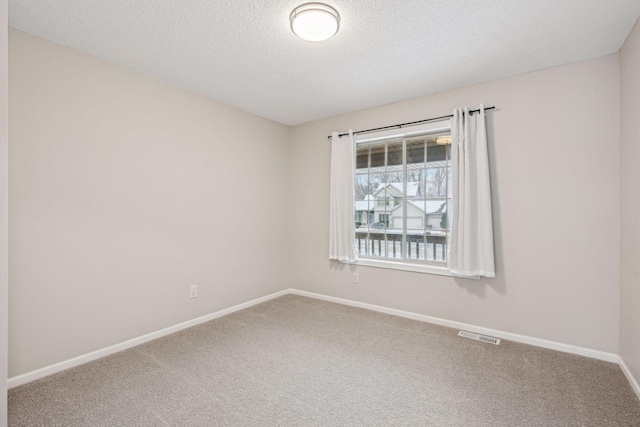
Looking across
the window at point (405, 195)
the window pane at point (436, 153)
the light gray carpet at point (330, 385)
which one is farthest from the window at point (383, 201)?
the light gray carpet at point (330, 385)

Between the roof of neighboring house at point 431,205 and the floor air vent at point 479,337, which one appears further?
the roof of neighboring house at point 431,205

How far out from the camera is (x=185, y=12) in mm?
1902

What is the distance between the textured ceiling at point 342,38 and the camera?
1857 millimetres

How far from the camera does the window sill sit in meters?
3.12

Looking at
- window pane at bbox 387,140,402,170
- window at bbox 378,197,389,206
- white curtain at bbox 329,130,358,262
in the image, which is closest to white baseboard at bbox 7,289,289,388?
white curtain at bbox 329,130,358,262

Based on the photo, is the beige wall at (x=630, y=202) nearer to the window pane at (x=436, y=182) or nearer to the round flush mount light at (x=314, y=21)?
the window pane at (x=436, y=182)

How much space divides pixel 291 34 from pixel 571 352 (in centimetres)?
329

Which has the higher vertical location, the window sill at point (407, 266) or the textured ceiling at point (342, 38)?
the textured ceiling at point (342, 38)

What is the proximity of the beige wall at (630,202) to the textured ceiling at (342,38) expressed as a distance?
260mm

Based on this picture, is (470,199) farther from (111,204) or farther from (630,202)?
(111,204)

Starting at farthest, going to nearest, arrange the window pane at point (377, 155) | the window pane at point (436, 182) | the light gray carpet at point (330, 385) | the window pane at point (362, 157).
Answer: the window pane at point (362, 157) < the window pane at point (377, 155) < the window pane at point (436, 182) < the light gray carpet at point (330, 385)

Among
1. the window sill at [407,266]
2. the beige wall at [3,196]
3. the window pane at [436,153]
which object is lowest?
the window sill at [407,266]

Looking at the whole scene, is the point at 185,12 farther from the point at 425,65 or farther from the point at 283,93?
the point at 425,65

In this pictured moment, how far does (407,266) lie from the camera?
3357 millimetres
